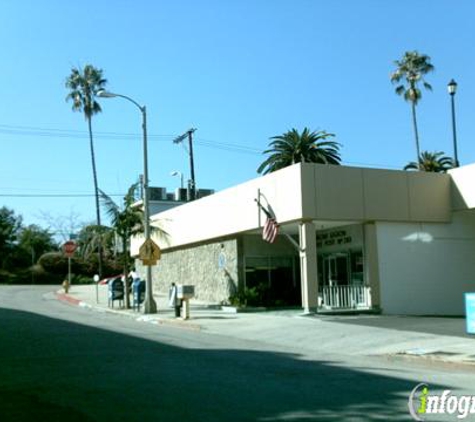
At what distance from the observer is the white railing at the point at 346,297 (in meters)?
26.5

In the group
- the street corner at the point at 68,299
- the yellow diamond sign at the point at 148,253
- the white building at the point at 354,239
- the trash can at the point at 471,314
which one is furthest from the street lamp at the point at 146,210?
the trash can at the point at 471,314

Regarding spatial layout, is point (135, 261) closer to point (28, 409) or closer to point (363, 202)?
point (363, 202)

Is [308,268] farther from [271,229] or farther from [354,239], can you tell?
[354,239]

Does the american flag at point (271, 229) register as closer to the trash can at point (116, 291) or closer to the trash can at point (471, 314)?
the trash can at point (116, 291)

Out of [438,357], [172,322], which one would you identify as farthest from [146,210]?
[438,357]

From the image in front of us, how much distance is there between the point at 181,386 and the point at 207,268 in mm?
22953

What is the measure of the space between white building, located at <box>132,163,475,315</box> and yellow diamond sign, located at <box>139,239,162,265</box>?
394cm

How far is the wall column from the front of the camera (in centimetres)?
2495

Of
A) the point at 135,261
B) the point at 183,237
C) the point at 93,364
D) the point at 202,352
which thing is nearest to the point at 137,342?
the point at 202,352

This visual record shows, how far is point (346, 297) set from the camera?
27891 millimetres

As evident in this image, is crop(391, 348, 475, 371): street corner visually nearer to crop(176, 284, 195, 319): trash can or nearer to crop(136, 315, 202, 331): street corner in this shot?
crop(136, 315, 202, 331): street corner

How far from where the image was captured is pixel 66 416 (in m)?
8.48

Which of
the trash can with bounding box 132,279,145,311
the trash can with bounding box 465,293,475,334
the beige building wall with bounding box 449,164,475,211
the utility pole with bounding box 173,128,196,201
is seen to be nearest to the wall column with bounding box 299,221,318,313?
the beige building wall with bounding box 449,164,475,211

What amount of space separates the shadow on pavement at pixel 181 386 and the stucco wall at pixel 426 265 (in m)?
12.1
